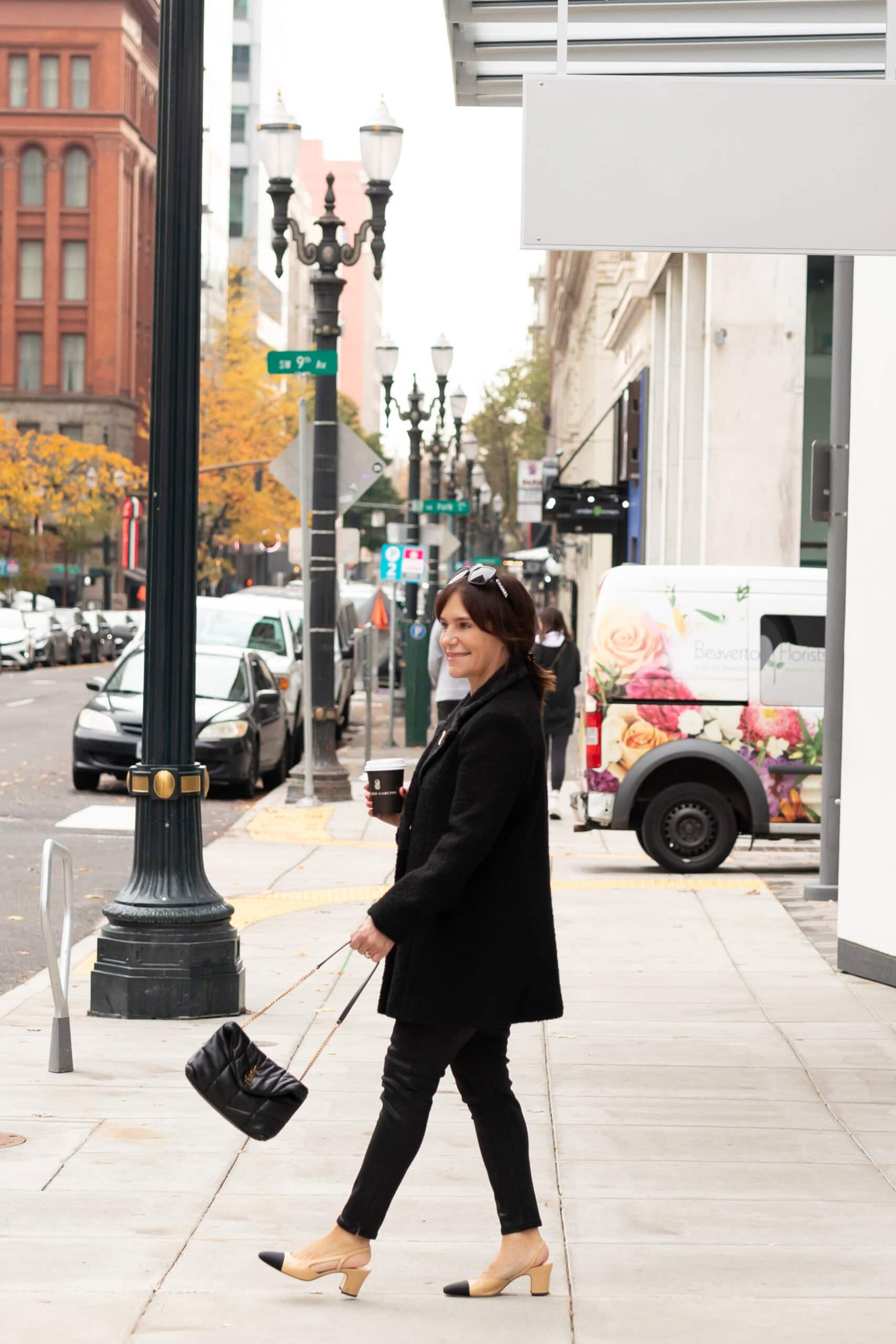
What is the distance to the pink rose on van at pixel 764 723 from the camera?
13953 millimetres

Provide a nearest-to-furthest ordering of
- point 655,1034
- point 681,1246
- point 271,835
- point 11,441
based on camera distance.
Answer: point 681,1246 < point 655,1034 < point 271,835 < point 11,441

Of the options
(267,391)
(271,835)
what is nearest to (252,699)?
(271,835)

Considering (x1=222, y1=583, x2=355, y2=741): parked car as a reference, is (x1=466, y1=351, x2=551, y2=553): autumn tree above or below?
above

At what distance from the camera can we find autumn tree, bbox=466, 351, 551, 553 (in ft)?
286

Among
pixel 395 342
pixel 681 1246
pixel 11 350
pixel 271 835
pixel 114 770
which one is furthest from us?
pixel 11 350

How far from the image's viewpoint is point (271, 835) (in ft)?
53.2

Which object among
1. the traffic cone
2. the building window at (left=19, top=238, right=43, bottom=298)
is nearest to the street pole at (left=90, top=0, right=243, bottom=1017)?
the traffic cone

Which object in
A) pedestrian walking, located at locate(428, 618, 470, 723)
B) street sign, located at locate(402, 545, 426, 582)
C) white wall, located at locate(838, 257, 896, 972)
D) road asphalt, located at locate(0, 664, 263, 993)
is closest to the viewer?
white wall, located at locate(838, 257, 896, 972)

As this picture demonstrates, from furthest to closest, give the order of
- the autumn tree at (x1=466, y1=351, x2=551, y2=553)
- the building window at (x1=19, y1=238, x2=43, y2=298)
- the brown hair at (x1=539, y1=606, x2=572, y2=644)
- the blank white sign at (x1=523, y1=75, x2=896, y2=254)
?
1. the building window at (x1=19, y1=238, x2=43, y2=298)
2. the autumn tree at (x1=466, y1=351, x2=551, y2=553)
3. the brown hair at (x1=539, y1=606, x2=572, y2=644)
4. the blank white sign at (x1=523, y1=75, x2=896, y2=254)

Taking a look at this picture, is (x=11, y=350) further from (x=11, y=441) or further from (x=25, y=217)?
(x=11, y=441)

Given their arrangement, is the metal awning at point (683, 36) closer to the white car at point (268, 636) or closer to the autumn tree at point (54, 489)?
the white car at point (268, 636)

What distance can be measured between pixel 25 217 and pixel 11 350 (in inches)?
260

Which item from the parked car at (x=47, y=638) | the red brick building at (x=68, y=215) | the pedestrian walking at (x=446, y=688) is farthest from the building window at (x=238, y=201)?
the pedestrian walking at (x=446, y=688)

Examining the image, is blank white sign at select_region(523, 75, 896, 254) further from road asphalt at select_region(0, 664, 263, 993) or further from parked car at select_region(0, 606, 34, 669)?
parked car at select_region(0, 606, 34, 669)
